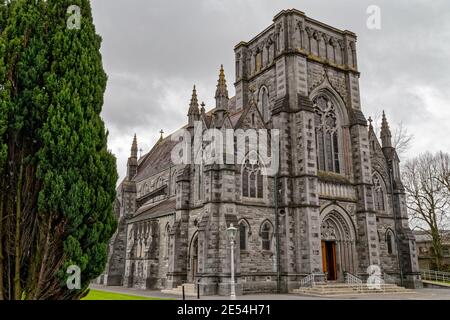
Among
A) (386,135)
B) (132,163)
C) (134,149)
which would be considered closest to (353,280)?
(386,135)

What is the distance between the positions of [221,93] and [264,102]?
551 centimetres

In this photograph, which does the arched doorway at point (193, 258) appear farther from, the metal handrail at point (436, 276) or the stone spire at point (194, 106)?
the metal handrail at point (436, 276)

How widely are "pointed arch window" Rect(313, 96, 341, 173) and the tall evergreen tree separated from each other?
20345 millimetres

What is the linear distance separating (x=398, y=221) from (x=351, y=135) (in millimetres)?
7828

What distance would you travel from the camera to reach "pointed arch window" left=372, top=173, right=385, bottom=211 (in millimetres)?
31555

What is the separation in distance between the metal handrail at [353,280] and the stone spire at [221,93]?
45.4 ft

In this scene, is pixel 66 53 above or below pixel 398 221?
above

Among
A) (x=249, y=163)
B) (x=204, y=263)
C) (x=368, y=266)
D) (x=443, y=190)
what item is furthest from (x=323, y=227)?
(x=443, y=190)

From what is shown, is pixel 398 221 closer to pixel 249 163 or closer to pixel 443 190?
pixel 443 190

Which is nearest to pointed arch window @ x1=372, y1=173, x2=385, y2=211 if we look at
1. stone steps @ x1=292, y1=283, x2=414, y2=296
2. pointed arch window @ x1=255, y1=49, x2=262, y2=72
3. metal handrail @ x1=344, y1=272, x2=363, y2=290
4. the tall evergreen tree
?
metal handrail @ x1=344, y1=272, x2=363, y2=290

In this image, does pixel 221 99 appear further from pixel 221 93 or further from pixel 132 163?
pixel 132 163

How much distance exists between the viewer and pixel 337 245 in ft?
92.1

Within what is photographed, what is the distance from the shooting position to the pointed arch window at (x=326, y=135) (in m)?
29.5

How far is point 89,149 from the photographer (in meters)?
11.5
